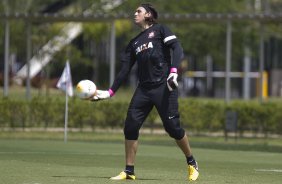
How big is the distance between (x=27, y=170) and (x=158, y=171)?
2174 mm

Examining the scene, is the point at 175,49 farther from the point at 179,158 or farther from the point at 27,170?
the point at 179,158

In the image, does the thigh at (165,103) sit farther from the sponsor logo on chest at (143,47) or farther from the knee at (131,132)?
the sponsor logo on chest at (143,47)

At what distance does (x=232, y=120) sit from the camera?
99.8ft

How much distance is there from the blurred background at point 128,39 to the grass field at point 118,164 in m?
10.0

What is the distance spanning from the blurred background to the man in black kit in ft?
63.8

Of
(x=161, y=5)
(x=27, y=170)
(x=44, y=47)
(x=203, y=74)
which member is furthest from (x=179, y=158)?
(x=203, y=74)

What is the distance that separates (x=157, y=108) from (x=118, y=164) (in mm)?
4078

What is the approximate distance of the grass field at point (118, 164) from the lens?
538 inches

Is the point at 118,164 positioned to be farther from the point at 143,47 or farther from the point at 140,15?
the point at 140,15

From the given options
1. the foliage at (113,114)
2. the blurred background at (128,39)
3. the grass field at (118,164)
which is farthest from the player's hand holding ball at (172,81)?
the blurred background at (128,39)

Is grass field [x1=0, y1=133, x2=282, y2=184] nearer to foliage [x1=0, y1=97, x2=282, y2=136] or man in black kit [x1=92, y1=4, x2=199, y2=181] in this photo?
man in black kit [x1=92, y1=4, x2=199, y2=181]

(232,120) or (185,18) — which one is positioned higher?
(185,18)

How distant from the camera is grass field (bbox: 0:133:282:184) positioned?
44.8ft

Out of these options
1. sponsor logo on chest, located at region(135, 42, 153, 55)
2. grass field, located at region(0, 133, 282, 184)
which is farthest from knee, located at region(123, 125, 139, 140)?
sponsor logo on chest, located at region(135, 42, 153, 55)
